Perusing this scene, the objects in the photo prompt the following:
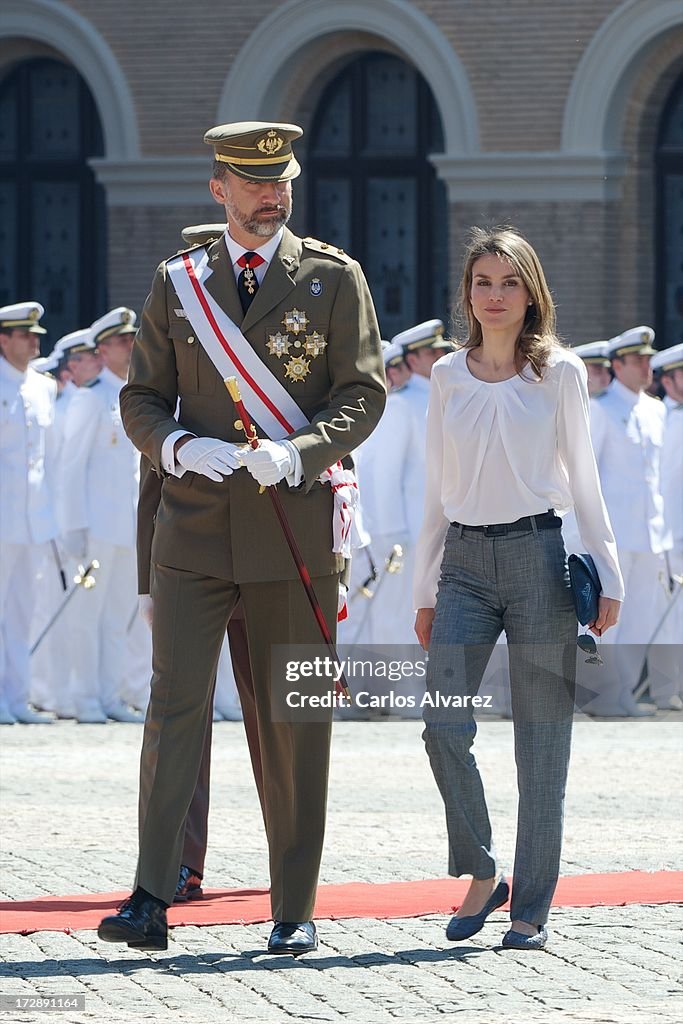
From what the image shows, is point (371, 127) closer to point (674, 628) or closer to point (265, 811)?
point (674, 628)

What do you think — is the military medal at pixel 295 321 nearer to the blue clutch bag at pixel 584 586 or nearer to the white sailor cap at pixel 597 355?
the blue clutch bag at pixel 584 586

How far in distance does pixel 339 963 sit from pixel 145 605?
1.13 meters

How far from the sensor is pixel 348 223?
2066 centimetres

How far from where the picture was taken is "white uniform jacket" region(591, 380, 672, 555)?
13.0m

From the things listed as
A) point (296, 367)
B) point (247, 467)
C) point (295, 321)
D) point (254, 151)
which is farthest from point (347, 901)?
point (254, 151)

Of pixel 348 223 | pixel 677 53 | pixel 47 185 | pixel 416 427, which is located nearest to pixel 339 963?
pixel 416 427

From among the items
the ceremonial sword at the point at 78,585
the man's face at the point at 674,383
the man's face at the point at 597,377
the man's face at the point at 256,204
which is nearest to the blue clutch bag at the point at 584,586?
the man's face at the point at 256,204

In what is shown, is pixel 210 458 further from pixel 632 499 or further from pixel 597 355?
pixel 597 355

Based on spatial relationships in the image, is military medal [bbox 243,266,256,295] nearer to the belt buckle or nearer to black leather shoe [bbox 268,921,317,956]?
the belt buckle

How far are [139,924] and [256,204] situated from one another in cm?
179

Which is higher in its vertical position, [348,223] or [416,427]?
[348,223]

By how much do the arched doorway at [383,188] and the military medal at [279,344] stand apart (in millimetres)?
14147

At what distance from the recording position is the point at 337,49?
20.2 m

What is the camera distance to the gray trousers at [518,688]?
626 centimetres
